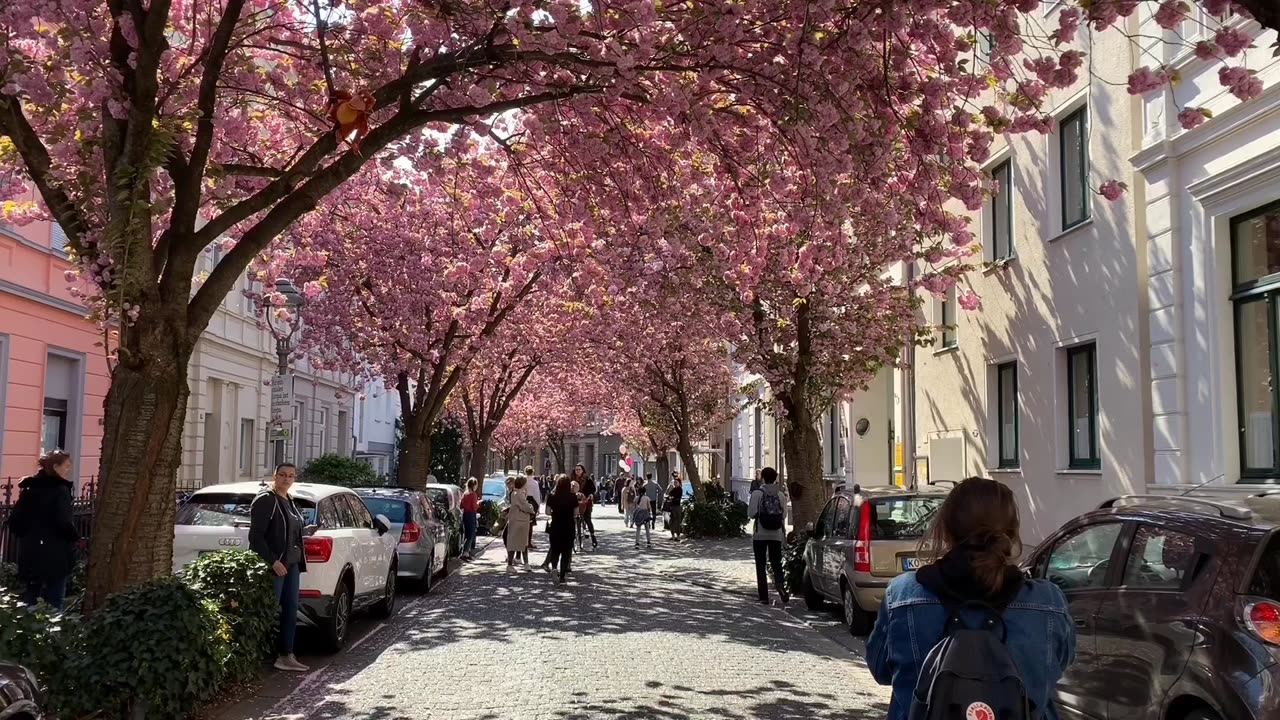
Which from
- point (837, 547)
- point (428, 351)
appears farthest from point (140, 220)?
point (428, 351)

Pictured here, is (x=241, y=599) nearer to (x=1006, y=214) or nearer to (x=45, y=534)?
(x=45, y=534)

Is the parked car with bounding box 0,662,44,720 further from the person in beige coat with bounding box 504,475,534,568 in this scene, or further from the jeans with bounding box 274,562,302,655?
the person in beige coat with bounding box 504,475,534,568

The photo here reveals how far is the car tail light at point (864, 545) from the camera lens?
11.6m

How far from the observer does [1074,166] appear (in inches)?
571

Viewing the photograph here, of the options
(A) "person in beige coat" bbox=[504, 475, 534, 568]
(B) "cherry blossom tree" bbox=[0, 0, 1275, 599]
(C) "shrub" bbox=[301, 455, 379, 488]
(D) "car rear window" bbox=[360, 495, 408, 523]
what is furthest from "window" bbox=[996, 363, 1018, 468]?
(C) "shrub" bbox=[301, 455, 379, 488]

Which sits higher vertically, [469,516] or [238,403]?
[238,403]

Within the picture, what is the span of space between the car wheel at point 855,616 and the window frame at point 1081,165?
18.4 ft

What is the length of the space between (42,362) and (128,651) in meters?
12.1

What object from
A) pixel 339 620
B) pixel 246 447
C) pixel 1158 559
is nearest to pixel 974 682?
pixel 1158 559

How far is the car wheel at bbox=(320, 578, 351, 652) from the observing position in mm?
10383

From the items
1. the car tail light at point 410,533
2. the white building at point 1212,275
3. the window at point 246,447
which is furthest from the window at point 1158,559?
the window at point 246,447

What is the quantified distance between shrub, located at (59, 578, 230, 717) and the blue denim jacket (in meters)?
5.25

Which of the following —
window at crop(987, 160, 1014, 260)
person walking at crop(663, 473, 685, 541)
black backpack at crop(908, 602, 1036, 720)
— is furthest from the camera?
person walking at crop(663, 473, 685, 541)

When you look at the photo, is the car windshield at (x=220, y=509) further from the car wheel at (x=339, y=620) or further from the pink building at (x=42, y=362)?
the pink building at (x=42, y=362)
